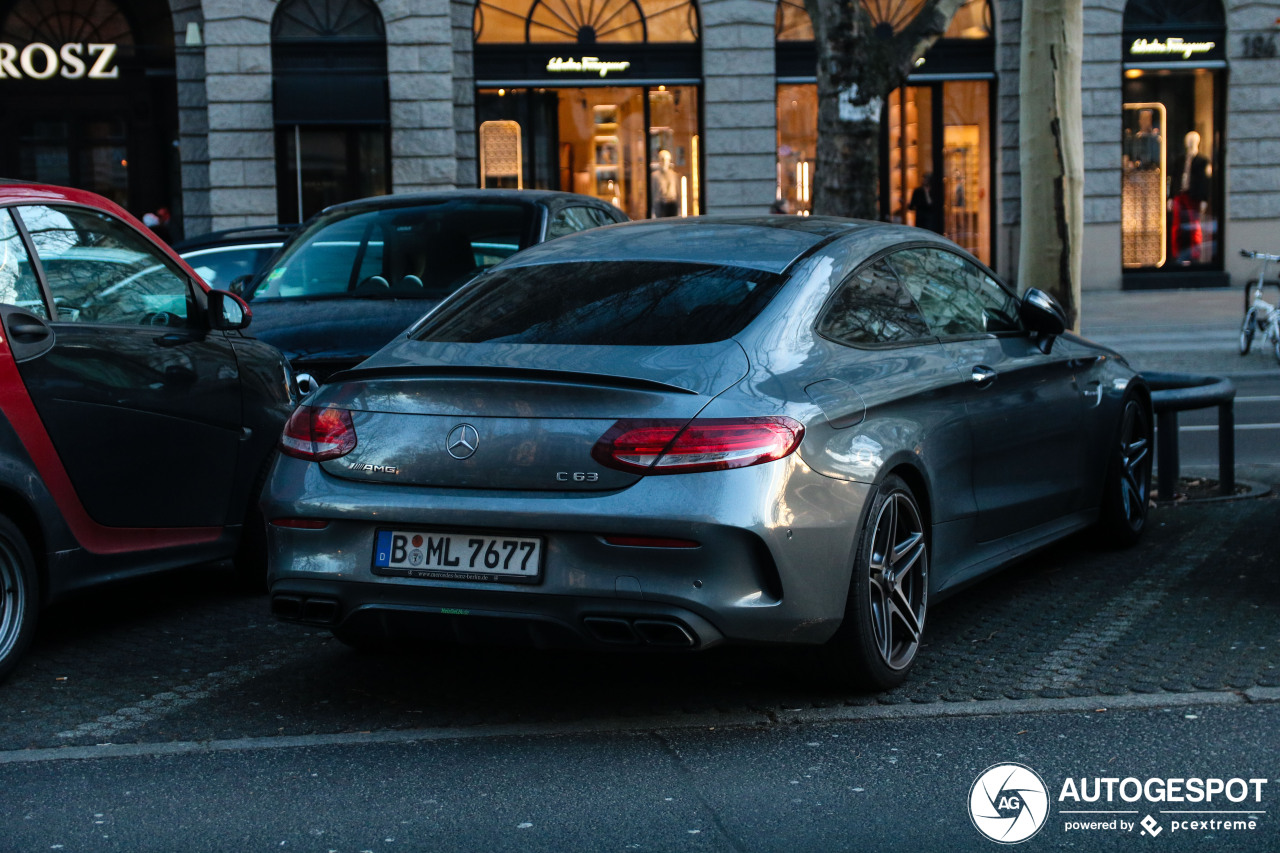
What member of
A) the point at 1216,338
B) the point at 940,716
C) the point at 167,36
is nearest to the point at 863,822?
the point at 940,716

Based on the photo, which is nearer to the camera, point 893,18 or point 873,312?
point 873,312

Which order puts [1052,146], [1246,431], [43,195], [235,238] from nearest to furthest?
[43,195] < [1052,146] < [1246,431] < [235,238]

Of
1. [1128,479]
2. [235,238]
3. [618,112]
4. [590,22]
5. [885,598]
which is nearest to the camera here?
[885,598]

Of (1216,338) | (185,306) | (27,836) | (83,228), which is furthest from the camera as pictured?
(1216,338)

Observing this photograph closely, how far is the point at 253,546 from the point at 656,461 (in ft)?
9.48

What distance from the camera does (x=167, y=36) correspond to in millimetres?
25812

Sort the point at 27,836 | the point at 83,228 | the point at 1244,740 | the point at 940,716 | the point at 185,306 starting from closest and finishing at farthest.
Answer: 1. the point at 27,836
2. the point at 1244,740
3. the point at 940,716
4. the point at 83,228
5. the point at 185,306

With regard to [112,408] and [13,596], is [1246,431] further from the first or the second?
[13,596]

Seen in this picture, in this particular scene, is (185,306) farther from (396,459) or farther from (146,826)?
(146,826)

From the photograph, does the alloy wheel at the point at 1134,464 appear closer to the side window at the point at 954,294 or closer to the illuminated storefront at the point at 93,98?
the side window at the point at 954,294

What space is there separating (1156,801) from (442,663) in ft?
8.14

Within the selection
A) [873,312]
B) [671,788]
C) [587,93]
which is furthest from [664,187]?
[671,788]

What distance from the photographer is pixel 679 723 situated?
4734 mm

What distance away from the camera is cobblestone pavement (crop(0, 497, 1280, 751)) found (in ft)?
16.1
